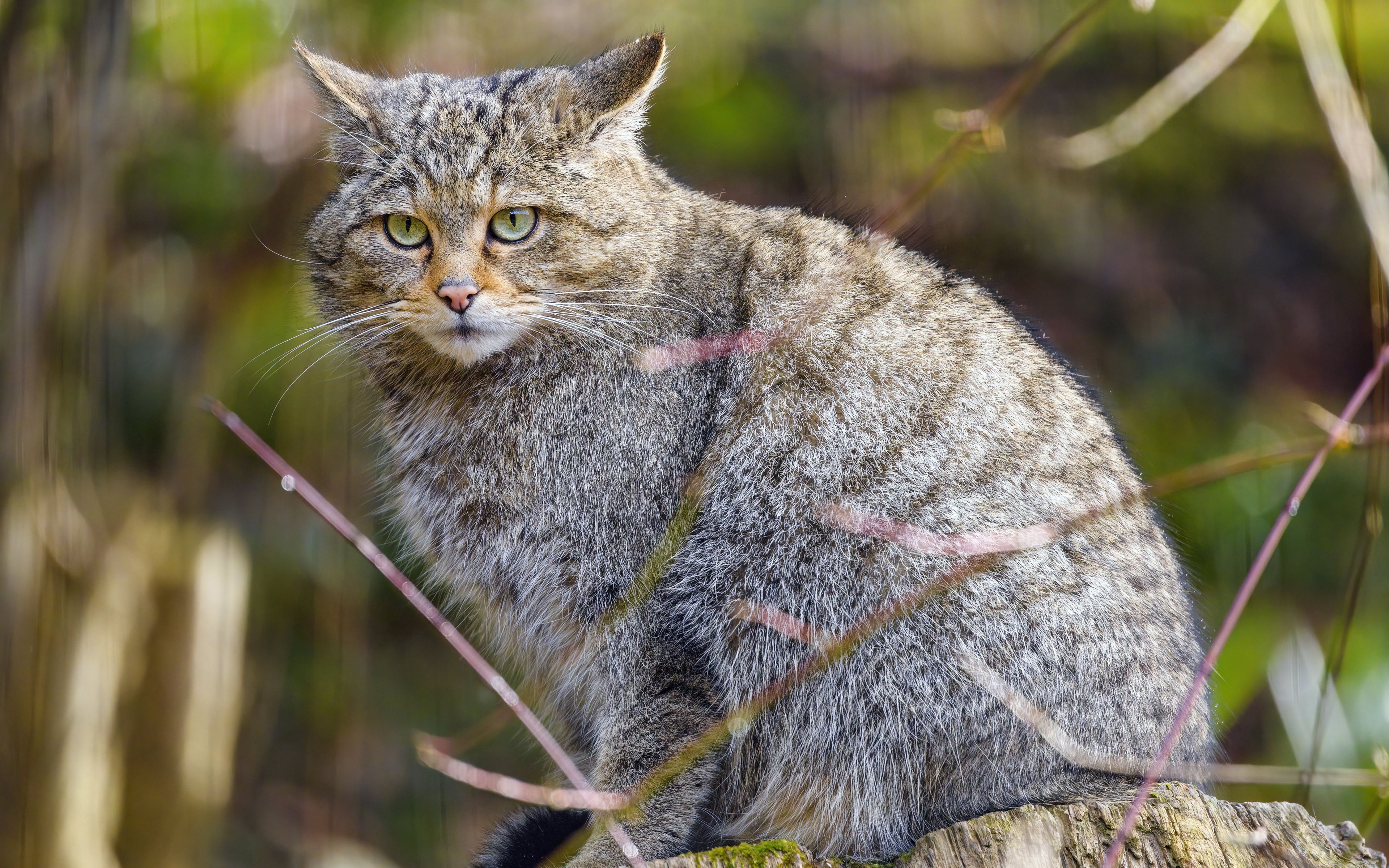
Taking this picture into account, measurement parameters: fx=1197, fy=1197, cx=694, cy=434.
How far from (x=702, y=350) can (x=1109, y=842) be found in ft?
5.50

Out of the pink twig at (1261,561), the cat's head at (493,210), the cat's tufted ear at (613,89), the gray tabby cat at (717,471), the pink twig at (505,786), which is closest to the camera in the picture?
the pink twig at (1261,561)

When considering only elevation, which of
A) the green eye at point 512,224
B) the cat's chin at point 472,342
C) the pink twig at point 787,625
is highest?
the green eye at point 512,224

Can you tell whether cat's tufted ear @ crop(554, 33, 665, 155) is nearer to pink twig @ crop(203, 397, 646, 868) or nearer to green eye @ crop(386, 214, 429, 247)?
green eye @ crop(386, 214, 429, 247)

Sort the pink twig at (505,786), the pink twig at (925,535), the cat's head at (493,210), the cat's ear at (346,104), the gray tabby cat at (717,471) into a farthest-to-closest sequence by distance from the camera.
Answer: the cat's ear at (346,104) → the cat's head at (493,210) → the gray tabby cat at (717,471) → the pink twig at (925,535) → the pink twig at (505,786)

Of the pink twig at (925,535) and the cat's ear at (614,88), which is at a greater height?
the cat's ear at (614,88)

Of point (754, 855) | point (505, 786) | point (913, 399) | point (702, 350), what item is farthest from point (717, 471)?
point (505, 786)

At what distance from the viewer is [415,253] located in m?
3.48

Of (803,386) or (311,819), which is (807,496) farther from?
(311,819)

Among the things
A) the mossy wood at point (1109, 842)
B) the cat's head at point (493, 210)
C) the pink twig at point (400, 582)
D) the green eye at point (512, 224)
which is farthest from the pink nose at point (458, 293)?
the mossy wood at point (1109, 842)

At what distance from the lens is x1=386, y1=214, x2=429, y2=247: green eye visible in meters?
3.50

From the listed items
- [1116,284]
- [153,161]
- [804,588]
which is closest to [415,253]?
[804,588]

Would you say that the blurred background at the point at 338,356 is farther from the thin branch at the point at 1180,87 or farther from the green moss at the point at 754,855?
the green moss at the point at 754,855

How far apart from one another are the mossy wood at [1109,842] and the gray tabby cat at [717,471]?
0.28m

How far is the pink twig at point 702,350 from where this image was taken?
135 inches
